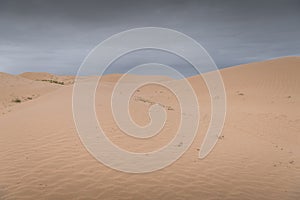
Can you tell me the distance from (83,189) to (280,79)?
100 ft

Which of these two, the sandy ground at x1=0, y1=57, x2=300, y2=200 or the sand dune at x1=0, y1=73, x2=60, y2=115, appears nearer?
the sandy ground at x1=0, y1=57, x2=300, y2=200

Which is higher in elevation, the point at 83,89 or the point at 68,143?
the point at 83,89

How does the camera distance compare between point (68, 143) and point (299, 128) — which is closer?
point (68, 143)

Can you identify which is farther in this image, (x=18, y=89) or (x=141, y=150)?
(x=18, y=89)

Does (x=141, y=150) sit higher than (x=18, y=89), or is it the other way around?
(x=18, y=89)

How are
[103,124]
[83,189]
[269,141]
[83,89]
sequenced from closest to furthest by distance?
1. [83,189]
2. [103,124]
3. [269,141]
4. [83,89]

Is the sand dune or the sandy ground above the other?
the sand dune

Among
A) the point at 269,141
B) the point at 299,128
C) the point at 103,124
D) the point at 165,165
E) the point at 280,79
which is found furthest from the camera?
the point at 280,79

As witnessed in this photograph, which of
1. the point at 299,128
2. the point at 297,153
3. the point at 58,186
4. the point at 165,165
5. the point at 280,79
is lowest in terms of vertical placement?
the point at 58,186

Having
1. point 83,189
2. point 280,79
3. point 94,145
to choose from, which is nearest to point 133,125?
point 94,145

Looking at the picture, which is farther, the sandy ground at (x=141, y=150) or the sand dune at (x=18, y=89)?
the sand dune at (x=18, y=89)

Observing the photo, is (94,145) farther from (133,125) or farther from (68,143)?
(133,125)

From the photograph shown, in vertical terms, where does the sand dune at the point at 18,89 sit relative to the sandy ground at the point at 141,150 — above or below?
above

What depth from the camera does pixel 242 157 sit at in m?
9.97
